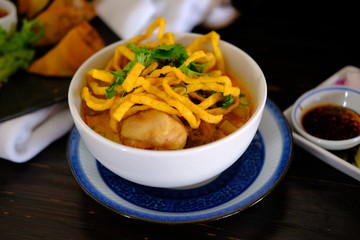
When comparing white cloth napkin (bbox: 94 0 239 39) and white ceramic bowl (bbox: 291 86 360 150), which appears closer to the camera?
white ceramic bowl (bbox: 291 86 360 150)

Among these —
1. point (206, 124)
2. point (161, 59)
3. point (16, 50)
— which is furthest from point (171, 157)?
point (16, 50)

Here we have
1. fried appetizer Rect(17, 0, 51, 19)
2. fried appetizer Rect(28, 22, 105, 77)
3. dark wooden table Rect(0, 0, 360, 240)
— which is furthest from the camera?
fried appetizer Rect(17, 0, 51, 19)

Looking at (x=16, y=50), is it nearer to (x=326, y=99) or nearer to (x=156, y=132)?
(x=156, y=132)

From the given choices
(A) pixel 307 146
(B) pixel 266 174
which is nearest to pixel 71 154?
(B) pixel 266 174

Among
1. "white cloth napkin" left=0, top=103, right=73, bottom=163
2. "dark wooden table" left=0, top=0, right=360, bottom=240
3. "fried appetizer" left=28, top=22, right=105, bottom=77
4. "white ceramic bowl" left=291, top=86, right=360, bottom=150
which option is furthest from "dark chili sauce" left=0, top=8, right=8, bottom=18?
"white ceramic bowl" left=291, top=86, right=360, bottom=150

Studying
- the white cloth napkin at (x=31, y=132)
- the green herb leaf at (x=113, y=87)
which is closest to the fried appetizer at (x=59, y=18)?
the white cloth napkin at (x=31, y=132)

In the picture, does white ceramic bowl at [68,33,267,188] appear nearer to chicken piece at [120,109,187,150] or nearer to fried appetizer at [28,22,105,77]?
chicken piece at [120,109,187,150]
